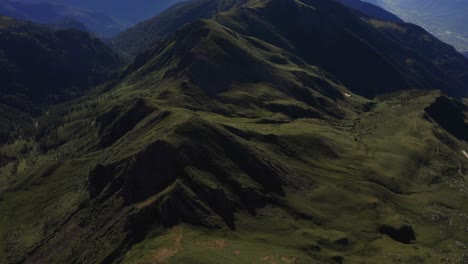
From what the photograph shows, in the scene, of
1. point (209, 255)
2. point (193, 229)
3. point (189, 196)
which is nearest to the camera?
point (209, 255)

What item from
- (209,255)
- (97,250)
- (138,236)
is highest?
(209,255)

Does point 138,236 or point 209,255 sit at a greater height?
point 209,255

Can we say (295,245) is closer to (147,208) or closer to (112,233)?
(147,208)

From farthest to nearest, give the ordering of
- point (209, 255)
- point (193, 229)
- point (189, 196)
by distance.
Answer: point (189, 196) < point (193, 229) < point (209, 255)

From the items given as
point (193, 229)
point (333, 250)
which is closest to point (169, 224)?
point (193, 229)

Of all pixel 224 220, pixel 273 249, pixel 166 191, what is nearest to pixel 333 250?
pixel 273 249

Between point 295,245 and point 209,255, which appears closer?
point 209,255

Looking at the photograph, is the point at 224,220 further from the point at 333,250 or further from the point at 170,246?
the point at 333,250

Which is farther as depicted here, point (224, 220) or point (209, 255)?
point (224, 220)

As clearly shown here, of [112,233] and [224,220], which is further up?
[224,220]
